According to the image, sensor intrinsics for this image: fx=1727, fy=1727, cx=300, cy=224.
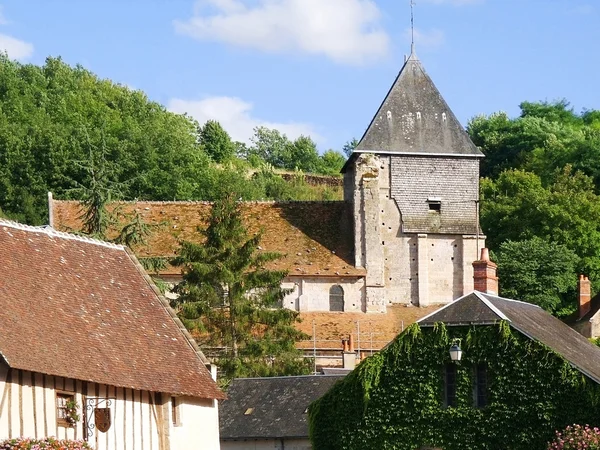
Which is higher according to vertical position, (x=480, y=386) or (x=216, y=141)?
(x=216, y=141)

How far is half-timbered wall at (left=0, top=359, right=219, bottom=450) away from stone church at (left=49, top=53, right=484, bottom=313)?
31.0 metres

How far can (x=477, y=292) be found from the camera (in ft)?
98.0

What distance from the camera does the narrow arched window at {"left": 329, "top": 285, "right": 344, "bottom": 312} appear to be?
59.9 m

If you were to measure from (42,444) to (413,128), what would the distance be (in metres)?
41.3

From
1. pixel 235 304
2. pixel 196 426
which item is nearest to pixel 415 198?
pixel 235 304

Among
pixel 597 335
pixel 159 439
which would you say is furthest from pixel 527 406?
pixel 597 335

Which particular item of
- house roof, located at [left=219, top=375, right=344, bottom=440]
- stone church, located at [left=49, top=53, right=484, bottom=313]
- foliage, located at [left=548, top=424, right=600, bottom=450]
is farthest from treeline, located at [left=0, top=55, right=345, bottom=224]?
foliage, located at [left=548, top=424, right=600, bottom=450]

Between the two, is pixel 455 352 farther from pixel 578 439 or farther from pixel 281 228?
pixel 281 228

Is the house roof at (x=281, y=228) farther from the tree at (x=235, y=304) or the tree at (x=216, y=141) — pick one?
the tree at (x=216, y=141)

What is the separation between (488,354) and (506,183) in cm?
5018

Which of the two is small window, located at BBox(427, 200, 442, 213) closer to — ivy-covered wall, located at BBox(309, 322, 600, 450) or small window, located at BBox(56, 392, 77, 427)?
ivy-covered wall, located at BBox(309, 322, 600, 450)

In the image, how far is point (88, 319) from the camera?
26078mm

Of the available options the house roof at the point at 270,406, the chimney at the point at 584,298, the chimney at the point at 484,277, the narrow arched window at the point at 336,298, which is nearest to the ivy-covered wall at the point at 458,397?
the chimney at the point at 484,277

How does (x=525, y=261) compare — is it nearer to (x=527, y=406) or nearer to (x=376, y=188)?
(x=376, y=188)
